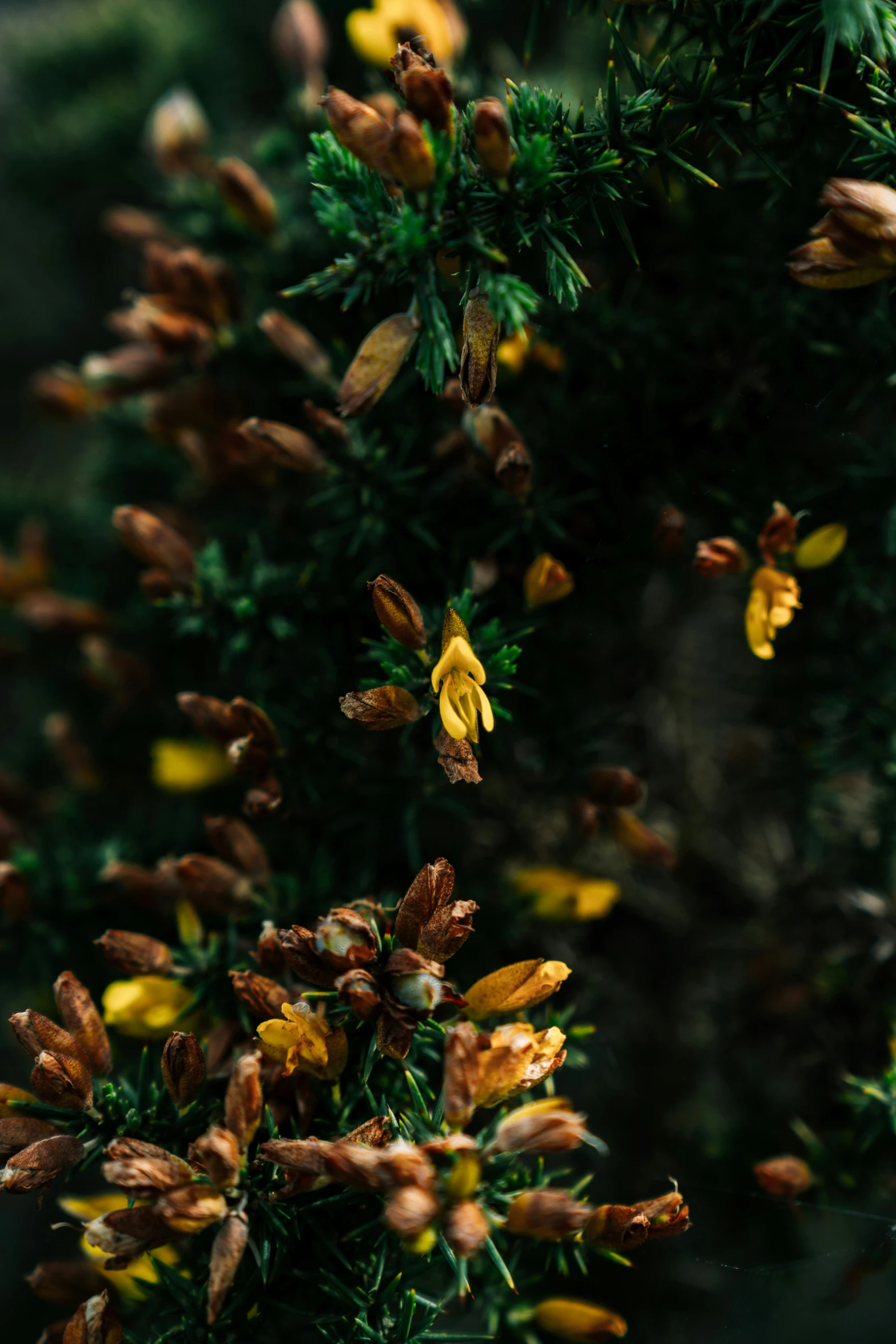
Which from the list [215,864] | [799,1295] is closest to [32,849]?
[215,864]

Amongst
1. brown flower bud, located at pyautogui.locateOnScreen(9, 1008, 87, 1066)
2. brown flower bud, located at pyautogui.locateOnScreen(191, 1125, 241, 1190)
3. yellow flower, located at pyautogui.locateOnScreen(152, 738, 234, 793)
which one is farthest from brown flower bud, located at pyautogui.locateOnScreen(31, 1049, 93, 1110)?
yellow flower, located at pyautogui.locateOnScreen(152, 738, 234, 793)

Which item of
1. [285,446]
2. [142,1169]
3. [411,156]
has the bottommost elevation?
[142,1169]

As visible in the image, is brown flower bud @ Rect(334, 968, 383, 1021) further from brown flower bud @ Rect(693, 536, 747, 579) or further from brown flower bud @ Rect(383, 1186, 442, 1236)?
brown flower bud @ Rect(693, 536, 747, 579)

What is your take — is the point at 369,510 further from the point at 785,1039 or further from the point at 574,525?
the point at 785,1039

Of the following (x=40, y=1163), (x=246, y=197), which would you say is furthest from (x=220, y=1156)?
(x=246, y=197)

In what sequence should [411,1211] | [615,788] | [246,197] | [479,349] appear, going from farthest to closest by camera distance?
[246,197]
[615,788]
[479,349]
[411,1211]

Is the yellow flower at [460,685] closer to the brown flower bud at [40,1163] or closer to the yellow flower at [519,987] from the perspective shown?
the yellow flower at [519,987]

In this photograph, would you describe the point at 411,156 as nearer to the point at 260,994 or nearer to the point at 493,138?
the point at 493,138
